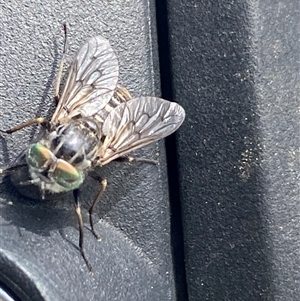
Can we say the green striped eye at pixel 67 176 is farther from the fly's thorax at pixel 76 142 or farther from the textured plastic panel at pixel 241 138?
the textured plastic panel at pixel 241 138

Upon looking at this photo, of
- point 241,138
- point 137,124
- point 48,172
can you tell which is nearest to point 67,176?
point 48,172

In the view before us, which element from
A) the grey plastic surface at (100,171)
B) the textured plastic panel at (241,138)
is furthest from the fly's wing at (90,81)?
the textured plastic panel at (241,138)

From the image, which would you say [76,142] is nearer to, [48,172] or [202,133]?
[48,172]

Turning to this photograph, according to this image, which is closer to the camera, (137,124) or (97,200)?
(97,200)

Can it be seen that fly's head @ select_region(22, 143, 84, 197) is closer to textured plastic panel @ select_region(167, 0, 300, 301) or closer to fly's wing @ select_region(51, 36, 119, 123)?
fly's wing @ select_region(51, 36, 119, 123)

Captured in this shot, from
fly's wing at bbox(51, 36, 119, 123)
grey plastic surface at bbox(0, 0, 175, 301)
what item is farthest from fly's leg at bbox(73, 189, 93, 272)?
fly's wing at bbox(51, 36, 119, 123)
